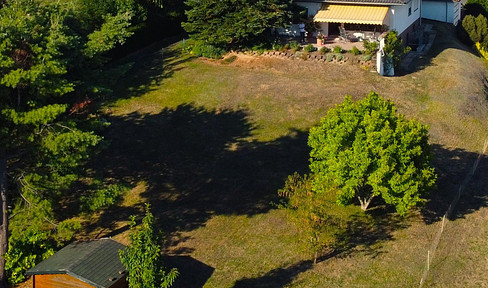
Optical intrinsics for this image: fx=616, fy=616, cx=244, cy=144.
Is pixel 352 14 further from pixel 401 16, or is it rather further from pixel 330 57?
pixel 401 16

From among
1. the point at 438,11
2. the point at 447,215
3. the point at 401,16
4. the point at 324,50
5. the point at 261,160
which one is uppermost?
the point at 401,16

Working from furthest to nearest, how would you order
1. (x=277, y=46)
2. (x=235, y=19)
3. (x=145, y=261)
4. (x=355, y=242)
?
1. (x=277, y=46)
2. (x=235, y=19)
3. (x=355, y=242)
4. (x=145, y=261)

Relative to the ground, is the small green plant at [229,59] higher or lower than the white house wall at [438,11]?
higher

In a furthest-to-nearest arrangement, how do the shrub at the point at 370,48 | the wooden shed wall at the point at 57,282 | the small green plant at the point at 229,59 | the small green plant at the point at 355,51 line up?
the small green plant at the point at 229,59, the small green plant at the point at 355,51, the shrub at the point at 370,48, the wooden shed wall at the point at 57,282

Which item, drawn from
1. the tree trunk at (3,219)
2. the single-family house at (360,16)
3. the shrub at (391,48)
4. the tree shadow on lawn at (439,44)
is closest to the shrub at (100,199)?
the tree trunk at (3,219)

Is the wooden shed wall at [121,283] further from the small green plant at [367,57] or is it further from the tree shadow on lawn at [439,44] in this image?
the tree shadow on lawn at [439,44]

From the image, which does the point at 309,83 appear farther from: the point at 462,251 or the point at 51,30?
the point at 51,30

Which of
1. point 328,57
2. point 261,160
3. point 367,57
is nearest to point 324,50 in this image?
point 328,57
